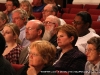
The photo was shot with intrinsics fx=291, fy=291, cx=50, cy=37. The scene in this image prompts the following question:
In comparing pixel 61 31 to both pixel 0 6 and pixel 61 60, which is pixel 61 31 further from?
pixel 0 6

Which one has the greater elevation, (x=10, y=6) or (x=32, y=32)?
(x=32, y=32)

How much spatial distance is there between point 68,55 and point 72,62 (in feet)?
0.26

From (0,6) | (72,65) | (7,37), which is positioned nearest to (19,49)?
(7,37)

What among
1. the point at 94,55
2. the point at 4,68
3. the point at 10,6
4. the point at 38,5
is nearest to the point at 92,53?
the point at 94,55

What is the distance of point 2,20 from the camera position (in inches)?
135

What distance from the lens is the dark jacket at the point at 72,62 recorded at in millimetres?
2191

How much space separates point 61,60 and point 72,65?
0.12 meters

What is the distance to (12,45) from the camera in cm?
271

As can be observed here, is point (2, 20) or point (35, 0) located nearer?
point (2, 20)

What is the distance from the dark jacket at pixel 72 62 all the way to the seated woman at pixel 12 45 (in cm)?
49

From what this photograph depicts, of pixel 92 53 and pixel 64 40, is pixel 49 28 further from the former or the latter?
pixel 92 53

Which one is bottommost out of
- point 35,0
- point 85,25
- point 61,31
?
point 35,0

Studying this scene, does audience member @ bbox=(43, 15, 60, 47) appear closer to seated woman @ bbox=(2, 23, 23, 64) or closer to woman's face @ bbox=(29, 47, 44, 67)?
seated woman @ bbox=(2, 23, 23, 64)

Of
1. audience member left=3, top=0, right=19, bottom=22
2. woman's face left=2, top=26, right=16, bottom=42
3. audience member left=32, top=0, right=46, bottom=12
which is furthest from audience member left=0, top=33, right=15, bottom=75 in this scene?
audience member left=32, top=0, right=46, bottom=12
